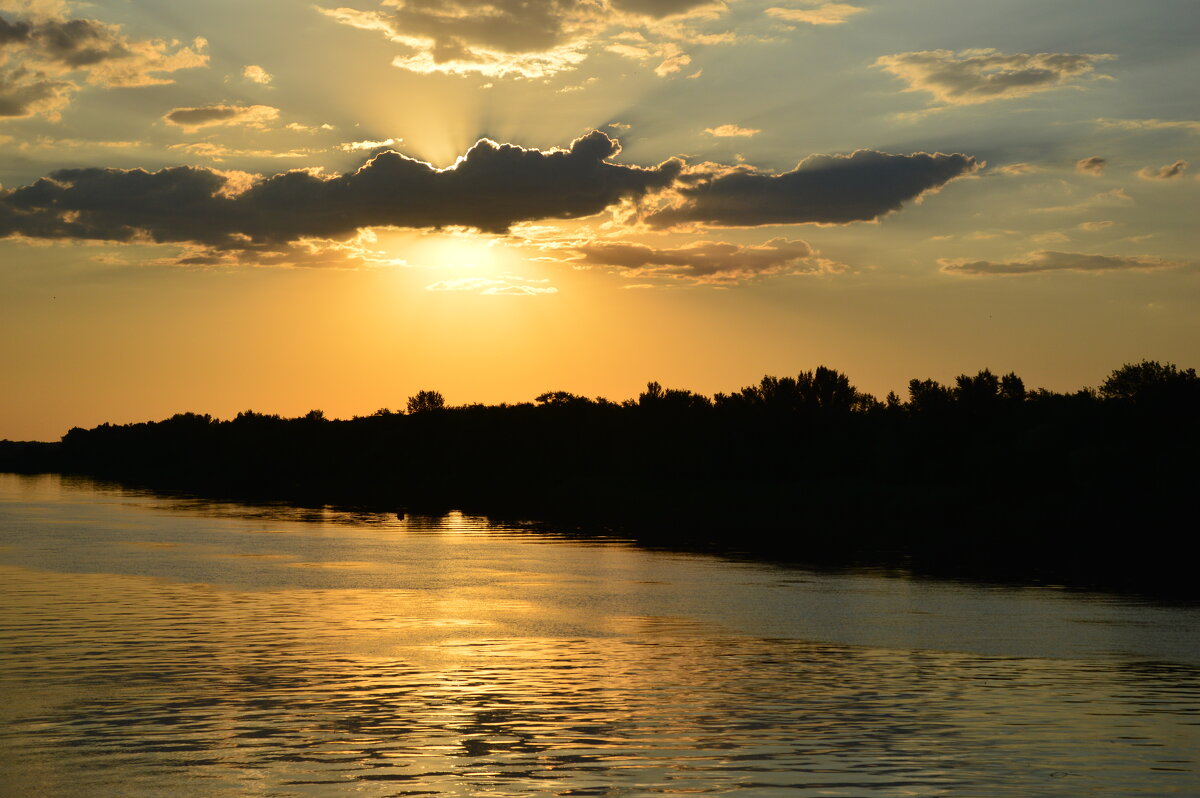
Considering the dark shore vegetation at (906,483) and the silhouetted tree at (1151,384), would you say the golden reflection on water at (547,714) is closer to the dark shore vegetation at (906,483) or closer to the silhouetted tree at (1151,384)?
the dark shore vegetation at (906,483)

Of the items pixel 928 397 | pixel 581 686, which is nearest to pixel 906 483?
pixel 928 397

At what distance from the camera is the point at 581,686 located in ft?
95.2

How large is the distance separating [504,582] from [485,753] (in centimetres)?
3531

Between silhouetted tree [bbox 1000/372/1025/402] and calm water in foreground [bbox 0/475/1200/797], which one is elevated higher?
silhouetted tree [bbox 1000/372/1025/402]

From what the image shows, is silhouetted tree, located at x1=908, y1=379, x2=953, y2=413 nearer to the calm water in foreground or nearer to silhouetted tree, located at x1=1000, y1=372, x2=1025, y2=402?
silhouetted tree, located at x1=1000, y1=372, x2=1025, y2=402

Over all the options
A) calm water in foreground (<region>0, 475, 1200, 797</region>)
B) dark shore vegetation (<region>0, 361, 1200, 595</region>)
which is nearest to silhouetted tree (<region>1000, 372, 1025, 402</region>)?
dark shore vegetation (<region>0, 361, 1200, 595</region>)

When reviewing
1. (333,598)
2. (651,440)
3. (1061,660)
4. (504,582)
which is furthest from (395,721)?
(651,440)

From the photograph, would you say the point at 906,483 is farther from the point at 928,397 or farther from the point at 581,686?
the point at 581,686

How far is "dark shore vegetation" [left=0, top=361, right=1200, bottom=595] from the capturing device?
3194 inches

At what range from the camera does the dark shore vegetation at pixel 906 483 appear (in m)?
81.1

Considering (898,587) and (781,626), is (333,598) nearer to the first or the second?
(781,626)

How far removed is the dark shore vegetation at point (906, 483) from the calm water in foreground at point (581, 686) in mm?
22771

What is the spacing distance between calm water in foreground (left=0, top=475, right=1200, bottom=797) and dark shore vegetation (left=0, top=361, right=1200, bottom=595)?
22.8 meters

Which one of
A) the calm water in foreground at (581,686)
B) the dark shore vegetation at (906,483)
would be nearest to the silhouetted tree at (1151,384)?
the dark shore vegetation at (906,483)
